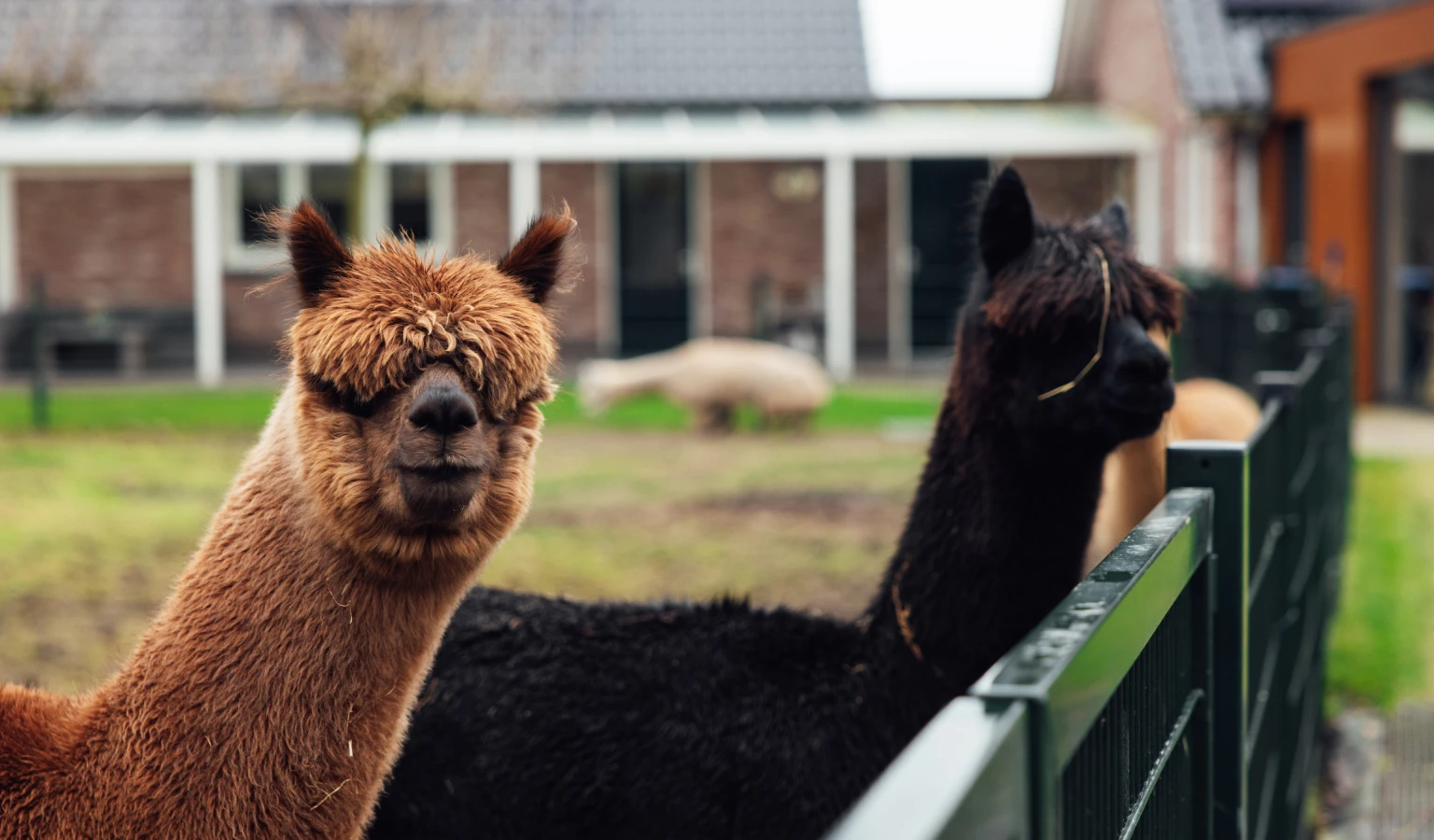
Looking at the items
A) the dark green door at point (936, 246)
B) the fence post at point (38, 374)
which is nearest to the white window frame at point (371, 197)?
the fence post at point (38, 374)

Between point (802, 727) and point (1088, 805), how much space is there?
179 cm

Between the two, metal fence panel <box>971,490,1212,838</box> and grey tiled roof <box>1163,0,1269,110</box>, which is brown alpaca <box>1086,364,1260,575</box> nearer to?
metal fence panel <box>971,490,1212,838</box>

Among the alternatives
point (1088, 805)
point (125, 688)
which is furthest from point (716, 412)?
point (1088, 805)

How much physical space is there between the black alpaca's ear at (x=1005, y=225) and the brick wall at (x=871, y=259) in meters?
20.2

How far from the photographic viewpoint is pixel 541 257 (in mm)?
2805

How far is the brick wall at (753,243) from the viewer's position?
23.1 meters

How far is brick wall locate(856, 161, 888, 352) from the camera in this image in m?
23.7

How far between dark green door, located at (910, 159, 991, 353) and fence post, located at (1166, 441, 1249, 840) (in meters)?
20.5

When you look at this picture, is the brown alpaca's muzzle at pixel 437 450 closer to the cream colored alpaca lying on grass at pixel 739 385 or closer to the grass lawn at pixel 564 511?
the grass lawn at pixel 564 511

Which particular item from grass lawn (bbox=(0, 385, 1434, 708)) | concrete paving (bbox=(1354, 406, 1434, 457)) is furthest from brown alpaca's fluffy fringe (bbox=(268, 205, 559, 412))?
concrete paving (bbox=(1354, 406, 1434, 457))

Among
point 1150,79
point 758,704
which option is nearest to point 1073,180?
point 1150,79

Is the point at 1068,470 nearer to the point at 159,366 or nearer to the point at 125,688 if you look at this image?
the point at 125,688

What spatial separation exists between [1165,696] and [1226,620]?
57 centimetres

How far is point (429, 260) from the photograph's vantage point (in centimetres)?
263
